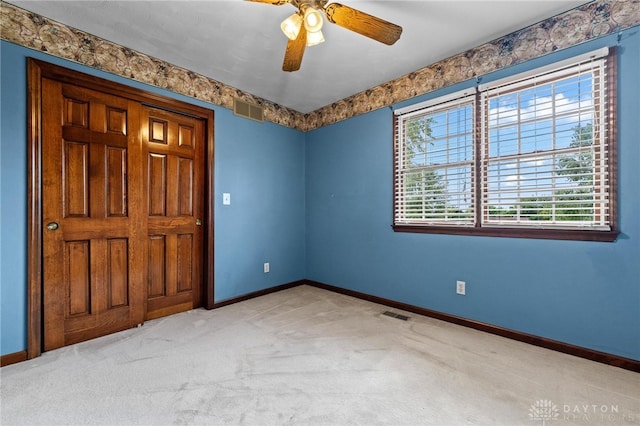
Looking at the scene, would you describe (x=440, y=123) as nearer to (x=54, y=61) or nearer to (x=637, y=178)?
(x=637, y=178)

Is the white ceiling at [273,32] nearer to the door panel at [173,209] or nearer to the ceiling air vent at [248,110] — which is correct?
the ceiling air vent at [248,110]

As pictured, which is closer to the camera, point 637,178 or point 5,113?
point 637,178

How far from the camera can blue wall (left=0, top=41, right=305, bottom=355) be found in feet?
6.38

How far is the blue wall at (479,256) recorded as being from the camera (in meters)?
A: 1.85

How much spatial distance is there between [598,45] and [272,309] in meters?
3.58

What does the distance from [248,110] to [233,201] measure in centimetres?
117

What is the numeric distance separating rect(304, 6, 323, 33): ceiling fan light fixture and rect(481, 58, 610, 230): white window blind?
1.73 metres

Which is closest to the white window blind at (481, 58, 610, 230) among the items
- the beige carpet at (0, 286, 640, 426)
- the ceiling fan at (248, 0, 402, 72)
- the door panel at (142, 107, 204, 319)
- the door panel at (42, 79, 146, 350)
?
the beige carpet at (0, 286, 640, 426)

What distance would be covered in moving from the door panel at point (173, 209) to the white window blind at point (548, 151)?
2.98m

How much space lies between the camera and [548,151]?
7.02 feet

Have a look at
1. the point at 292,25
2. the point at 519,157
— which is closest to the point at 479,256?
the point at 519,157

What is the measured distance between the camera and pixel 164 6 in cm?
195

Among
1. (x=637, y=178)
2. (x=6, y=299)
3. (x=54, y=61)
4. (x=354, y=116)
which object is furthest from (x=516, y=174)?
(x=6, y=299)

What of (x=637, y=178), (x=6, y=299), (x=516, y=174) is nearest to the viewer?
(x=637, y=178)
